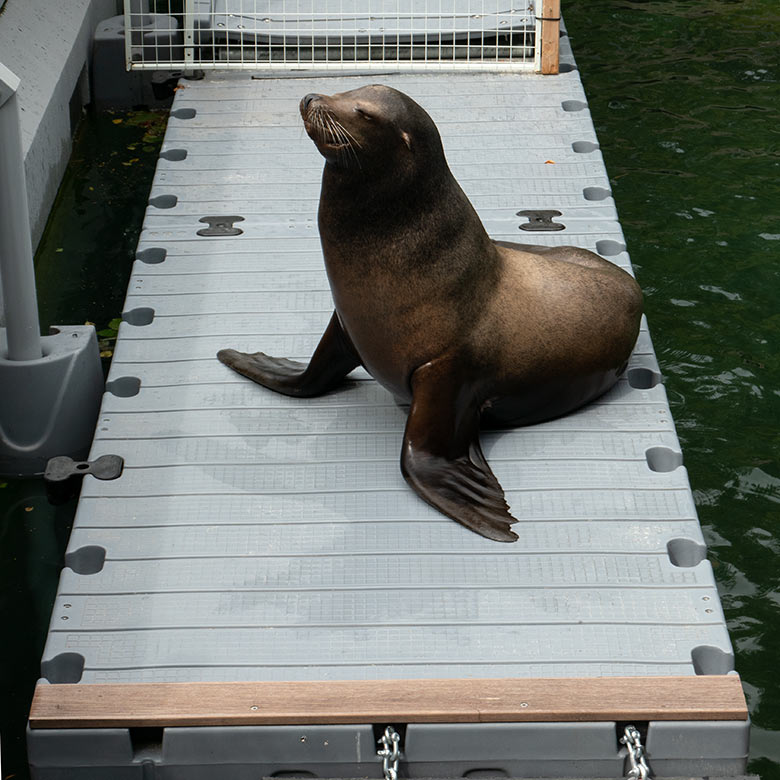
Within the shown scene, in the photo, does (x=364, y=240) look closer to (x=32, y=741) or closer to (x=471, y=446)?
(x=471, y=446)

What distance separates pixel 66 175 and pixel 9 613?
3860 millimetres

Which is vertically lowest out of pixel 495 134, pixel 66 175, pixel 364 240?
pixel 66 175

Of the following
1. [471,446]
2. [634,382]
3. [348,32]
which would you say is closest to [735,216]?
[348,32]

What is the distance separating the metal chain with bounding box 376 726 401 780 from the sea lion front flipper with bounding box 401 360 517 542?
831 millimetres

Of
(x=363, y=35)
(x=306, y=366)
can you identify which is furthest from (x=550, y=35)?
(x=306, y=366)

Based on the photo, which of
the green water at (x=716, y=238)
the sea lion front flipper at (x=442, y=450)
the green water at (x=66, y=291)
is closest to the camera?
the sea lion front flipper at (x=442, y=450)

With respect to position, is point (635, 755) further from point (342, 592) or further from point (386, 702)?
point (342, 592)

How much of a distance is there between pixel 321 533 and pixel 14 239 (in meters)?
1.53

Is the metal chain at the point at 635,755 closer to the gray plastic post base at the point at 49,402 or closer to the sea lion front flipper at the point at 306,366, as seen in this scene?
the sea lion front flipper at the point at 306,366

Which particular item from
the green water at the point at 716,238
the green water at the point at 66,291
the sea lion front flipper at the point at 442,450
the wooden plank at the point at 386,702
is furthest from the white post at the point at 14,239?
the green water at the point at 716,238

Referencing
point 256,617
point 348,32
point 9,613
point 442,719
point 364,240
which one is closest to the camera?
point 442,719

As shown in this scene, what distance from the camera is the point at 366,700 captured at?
3.27 m

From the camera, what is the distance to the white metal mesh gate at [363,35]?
23.8 ft

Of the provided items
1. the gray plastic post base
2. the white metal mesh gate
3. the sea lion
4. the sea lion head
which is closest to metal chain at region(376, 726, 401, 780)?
the sea lion
